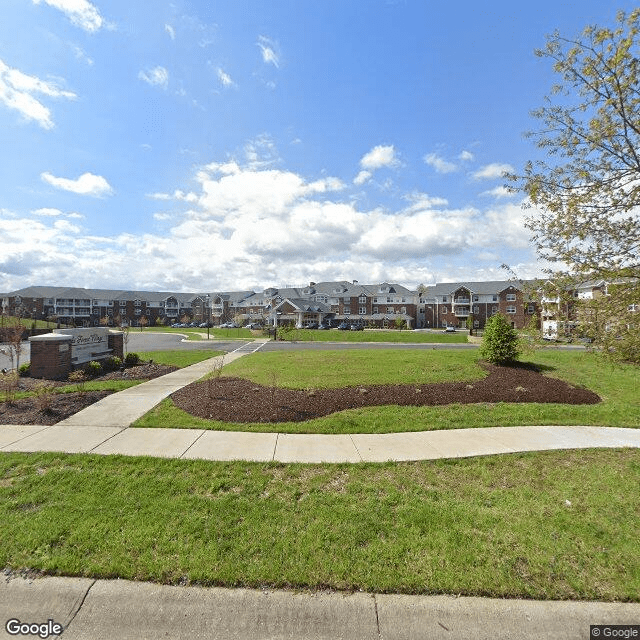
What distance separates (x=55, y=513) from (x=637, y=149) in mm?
8588

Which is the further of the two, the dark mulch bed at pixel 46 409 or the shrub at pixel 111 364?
the shrub at pixel 111 364

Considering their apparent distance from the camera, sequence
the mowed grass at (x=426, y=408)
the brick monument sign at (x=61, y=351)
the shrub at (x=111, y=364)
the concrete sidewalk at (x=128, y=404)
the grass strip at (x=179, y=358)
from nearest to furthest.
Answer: the mowed grass at (x=426, y=408)
the concrete sidewalk at (x=128, y=404)
the brick monument sign at (x=61, y=351)
the shrub at (x=111, y=364)
the grass strip at (x=179, y=358)

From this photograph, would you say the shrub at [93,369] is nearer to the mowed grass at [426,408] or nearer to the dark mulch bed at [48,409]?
the dark mulch bed at [48,409]

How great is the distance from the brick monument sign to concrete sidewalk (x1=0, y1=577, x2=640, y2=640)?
11.8 meters

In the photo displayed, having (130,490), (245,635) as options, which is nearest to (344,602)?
(245,635)

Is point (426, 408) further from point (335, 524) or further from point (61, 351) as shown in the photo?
point (61, 351)

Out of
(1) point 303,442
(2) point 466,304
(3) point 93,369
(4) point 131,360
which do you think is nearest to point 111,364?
(4) point 131,360

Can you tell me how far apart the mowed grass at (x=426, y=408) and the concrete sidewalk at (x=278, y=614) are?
Answer: 3381mm

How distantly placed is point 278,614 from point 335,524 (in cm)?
119

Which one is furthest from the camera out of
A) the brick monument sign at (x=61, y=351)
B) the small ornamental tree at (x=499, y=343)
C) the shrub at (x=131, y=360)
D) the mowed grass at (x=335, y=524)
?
the shrub at (x=131, y=360)

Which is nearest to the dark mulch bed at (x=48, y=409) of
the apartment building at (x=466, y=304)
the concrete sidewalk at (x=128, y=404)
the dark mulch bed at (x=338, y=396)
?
the concrete sidewalk at (x=128, y=404)

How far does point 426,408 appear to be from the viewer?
28.0ft

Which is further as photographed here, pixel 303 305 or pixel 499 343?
pixel 303 305

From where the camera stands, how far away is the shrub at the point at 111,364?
14.4 metres
